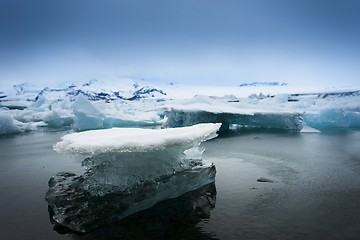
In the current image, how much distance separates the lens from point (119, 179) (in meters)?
4.02

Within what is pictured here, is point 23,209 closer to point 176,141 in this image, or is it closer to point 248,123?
point 176,141

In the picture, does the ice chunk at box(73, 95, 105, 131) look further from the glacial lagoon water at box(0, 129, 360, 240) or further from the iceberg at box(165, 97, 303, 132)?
the glacial lagoon water at box(0, 129, 360, 240)

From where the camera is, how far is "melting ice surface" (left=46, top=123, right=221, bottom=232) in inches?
143

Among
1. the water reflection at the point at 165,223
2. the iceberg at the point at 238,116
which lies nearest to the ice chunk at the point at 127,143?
the water reflection at the point at 165,223

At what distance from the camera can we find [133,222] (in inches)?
143

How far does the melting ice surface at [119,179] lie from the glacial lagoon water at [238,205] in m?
0.14

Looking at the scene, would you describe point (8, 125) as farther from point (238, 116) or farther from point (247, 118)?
point (247, 118)

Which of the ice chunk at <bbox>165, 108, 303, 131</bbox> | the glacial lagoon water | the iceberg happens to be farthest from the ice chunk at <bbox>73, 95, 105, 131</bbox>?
the glacial lagoon water

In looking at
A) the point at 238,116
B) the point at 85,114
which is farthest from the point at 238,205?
the point at 85,114

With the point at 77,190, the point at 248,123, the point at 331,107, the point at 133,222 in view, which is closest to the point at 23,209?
the point at 77,190

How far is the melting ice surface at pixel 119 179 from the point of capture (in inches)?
143

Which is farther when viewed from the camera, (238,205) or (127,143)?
(238,205)

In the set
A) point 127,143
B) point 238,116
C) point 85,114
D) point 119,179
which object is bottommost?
point 119,179

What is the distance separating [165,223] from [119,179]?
0.86 m
